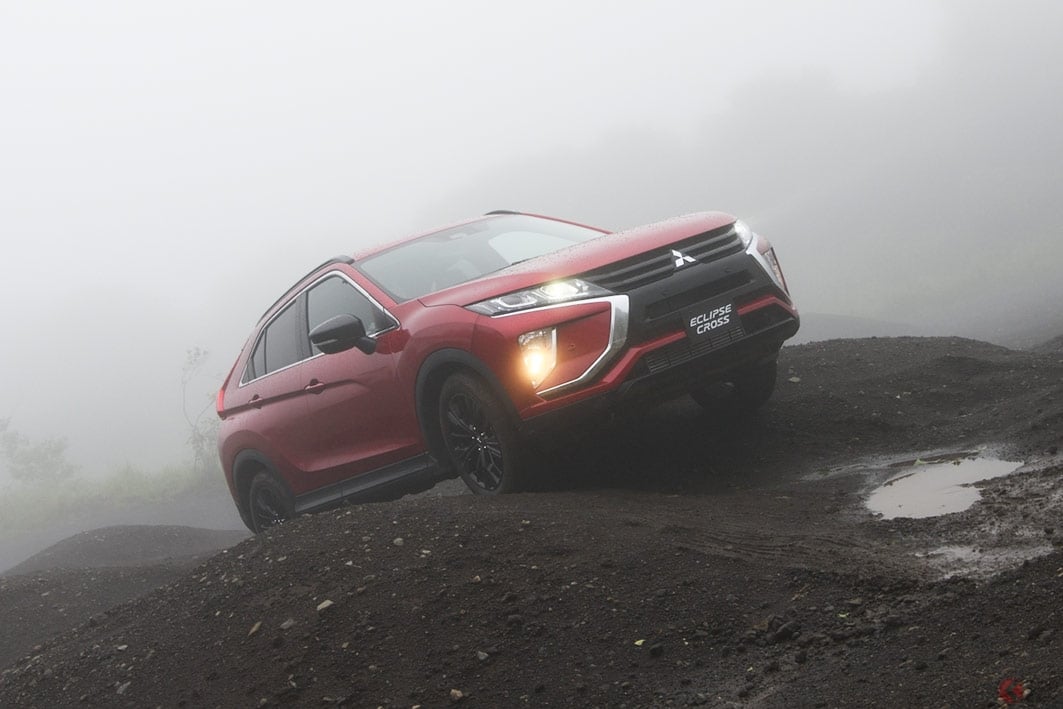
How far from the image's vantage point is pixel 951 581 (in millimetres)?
4852

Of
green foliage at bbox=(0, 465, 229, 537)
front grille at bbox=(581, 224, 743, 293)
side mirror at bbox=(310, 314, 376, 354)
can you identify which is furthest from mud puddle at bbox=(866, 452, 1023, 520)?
green foliage at bbox=(0, 465, 229, 537)

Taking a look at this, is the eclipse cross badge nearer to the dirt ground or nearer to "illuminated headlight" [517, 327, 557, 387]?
"illuminated headlight" [517, 327, 557, 387]

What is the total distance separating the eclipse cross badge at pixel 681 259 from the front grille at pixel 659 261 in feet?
0.07

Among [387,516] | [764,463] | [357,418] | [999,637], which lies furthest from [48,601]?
[999,637]

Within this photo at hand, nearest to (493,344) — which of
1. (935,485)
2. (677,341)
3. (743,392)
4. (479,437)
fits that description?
→ (479,437)

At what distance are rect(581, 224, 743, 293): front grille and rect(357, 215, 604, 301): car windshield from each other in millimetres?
1237

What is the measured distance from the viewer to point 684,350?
7.25 meters

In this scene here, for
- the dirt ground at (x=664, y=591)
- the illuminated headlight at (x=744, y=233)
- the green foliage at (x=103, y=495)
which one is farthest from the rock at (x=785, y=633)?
the green foliage at (x=103, y=495)

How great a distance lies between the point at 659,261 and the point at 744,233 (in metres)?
0.93

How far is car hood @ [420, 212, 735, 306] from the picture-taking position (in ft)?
23.6

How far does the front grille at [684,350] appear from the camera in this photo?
7.14m

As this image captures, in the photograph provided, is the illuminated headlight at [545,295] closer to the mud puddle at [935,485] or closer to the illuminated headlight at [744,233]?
the illuminated headlight at [744,233]

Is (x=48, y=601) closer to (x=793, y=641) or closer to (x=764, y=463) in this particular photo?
(x=764, y=463)

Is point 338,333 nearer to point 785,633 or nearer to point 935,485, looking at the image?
point 935,485
